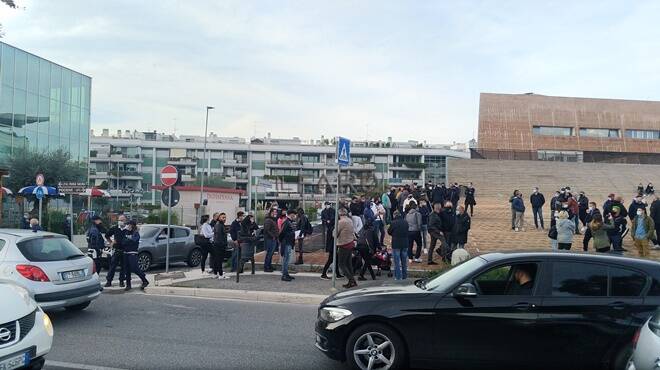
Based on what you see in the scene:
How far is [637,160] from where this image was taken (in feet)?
196

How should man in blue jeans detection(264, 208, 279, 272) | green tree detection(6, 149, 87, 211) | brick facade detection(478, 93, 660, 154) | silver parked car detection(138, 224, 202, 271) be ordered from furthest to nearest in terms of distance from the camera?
brick facade detection(478, 93, 660, 154), green tree detection(6, 149, 87, 211), silver parked car detection(138, 224, 202, 271), man in blue jeans detection(264, 208, 279, 272)

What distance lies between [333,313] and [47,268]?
495cm

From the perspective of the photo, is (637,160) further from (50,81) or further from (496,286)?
(496,286)

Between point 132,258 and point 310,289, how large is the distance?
3988mm

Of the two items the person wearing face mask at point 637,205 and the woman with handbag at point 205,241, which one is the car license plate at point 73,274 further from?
the person wearing face mask at point 637,205

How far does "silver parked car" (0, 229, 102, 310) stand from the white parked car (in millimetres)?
2684

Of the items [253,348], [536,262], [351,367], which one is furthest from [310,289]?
[536,262]

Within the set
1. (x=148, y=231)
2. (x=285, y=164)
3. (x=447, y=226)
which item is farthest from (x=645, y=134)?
(x=148, y=231)

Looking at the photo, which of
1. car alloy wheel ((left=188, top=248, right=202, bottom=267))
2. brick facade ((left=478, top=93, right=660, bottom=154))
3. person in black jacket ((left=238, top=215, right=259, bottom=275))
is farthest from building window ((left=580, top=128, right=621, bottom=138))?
person in black jacket ((left=238, top=215, right=259, bottom=275))

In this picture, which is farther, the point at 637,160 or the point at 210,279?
the point at 637,160

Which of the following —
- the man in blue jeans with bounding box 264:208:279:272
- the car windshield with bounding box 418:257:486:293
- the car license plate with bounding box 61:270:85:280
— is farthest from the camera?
the man in blue jeans with bounding box 264:208:279:272

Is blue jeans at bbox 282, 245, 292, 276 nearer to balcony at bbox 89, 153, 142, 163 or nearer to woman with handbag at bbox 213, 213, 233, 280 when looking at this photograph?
woman with handbag at bbox 213, 213, 233, 280

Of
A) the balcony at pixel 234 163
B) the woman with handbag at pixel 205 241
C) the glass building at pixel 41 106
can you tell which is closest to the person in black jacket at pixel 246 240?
the woman with handbag at pixel 205 241

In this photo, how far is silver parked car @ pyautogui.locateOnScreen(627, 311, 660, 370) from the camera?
3.96 metres
